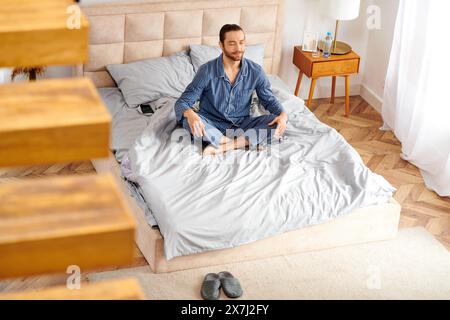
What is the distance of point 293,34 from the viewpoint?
573 cm

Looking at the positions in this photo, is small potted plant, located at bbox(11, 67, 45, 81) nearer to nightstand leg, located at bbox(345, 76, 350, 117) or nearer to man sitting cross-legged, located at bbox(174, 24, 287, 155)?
man sitting cross-legged, located at bbox(174, 24, 287, 155)

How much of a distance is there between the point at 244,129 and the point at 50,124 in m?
3.82

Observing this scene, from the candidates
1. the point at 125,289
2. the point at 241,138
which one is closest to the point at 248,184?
the point at 241,138

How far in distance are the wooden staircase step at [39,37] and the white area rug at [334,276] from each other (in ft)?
10.4

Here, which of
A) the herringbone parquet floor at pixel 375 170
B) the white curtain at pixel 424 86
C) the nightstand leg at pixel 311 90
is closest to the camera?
the herringbone parquet floor at pixel 375 170

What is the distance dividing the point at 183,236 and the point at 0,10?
304cm

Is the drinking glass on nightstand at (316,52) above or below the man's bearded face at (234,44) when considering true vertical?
below

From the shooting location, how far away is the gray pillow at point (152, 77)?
4895 mm

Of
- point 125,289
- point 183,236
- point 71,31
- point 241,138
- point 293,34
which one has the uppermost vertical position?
point 71,31

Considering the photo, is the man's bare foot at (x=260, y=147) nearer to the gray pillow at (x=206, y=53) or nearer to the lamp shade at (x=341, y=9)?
the gray pillow at (x=206, y=53)

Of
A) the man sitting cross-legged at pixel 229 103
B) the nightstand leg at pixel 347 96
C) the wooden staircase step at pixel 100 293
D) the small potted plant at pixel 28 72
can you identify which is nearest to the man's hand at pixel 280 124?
the man sitting cross-legged at pixel 229 103

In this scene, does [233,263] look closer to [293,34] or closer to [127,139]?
[127,139]

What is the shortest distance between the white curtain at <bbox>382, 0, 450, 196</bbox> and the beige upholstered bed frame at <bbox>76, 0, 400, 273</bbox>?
817mm

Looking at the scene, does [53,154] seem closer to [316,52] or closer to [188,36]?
[188,36]
